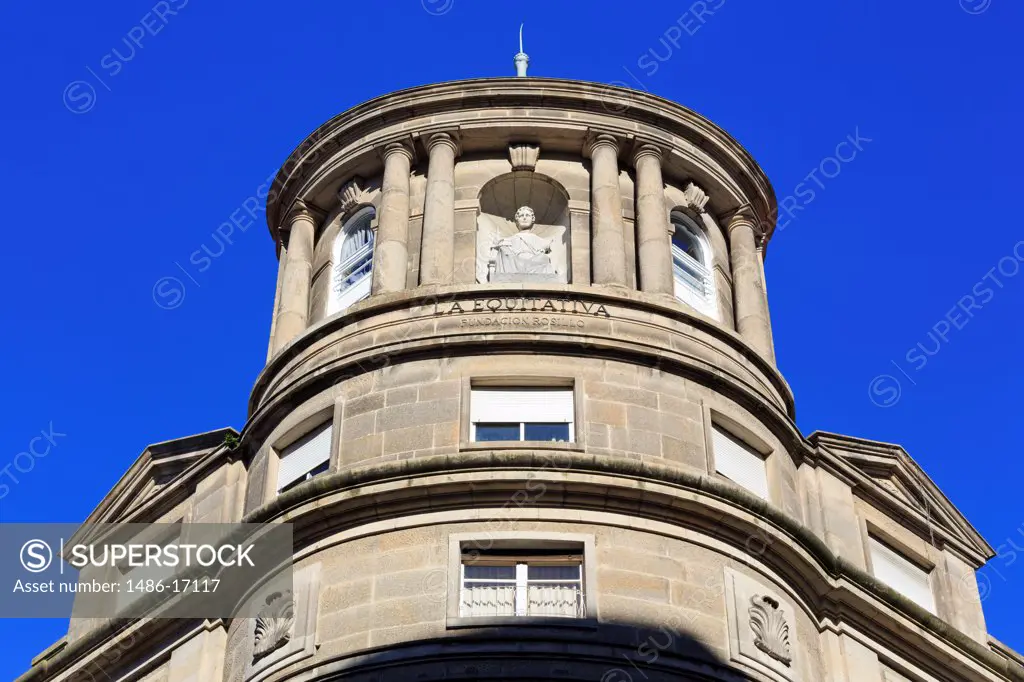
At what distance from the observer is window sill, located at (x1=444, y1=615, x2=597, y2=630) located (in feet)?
83.4

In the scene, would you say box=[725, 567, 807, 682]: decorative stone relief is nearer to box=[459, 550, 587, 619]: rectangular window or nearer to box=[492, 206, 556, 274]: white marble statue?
box=[459, 550, 587, 619]: rectangular window

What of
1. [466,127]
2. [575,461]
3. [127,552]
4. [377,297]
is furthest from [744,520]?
[127,552]

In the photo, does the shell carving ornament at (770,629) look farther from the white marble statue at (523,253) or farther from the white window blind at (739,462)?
the white marble statue at (523,253)

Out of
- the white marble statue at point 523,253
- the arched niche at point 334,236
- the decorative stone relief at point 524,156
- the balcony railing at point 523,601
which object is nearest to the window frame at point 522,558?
the balcony railing at point 523,601

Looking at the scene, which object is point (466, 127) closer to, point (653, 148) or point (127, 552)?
point (653, 148)

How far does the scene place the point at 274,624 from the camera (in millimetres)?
27047

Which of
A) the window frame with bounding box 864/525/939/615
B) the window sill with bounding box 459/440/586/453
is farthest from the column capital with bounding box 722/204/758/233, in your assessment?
the window sill with bounding box 459/440/586/453

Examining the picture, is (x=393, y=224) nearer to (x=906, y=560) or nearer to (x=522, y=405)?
(x=522, y=405)

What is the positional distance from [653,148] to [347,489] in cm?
970

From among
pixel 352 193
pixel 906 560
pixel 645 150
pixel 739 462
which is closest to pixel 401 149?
pixel 352 193

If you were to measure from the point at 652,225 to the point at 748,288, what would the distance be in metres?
2.49

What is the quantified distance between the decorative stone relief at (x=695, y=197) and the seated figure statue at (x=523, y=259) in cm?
295

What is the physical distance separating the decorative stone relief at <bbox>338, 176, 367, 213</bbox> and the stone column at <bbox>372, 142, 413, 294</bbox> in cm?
93

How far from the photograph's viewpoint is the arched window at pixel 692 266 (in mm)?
33000
